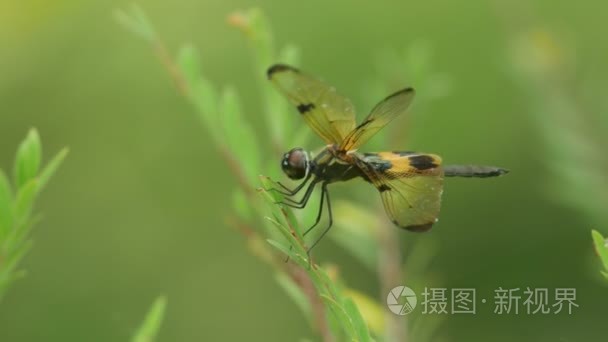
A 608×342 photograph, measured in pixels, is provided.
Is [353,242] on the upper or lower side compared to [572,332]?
upper

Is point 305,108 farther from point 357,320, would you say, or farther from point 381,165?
point 357,320

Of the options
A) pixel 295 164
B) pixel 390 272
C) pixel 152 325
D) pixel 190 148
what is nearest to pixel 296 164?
pixel 295 164

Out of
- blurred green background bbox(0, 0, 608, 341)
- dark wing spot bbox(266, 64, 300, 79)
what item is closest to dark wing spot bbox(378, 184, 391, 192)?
dark wing spot bbox(266, 64, 300, 79)

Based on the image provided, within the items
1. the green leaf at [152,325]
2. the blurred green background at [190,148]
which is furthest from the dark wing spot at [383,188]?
the blurred green background at [190,148]

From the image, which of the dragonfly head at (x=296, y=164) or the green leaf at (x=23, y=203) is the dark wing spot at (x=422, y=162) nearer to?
the dragonfly head at (x=296, y=164)

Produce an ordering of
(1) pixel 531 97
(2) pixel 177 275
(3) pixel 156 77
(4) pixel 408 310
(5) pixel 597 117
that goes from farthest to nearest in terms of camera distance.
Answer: (3) pixel 156 77
(2) pixel 177 275
(1) pixel 531 97
(5) pixel 597 117
(4) pixel 408 310

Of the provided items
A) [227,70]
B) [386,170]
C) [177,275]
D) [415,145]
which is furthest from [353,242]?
[227,70]

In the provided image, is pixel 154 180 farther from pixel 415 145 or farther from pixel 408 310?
pixel 408 310
